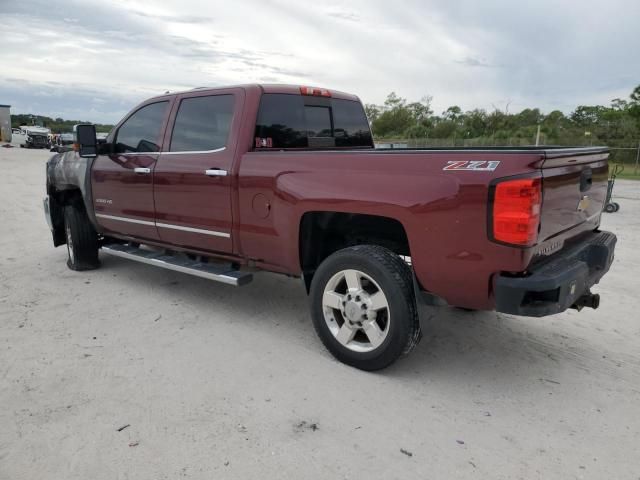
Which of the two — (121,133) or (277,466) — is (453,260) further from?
(121,133)

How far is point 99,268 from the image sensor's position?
6.23m

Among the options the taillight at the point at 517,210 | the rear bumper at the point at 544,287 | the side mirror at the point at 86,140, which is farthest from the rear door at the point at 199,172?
the rear bumper at the point at 544,287

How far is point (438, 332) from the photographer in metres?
4.27

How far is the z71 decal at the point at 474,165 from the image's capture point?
2.82m

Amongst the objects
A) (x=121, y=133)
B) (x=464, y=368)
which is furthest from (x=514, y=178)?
(x=121, y=133)

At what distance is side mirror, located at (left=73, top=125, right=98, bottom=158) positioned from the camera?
5258 millimetres

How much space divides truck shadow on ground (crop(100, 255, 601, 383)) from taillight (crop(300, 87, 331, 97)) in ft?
6.43

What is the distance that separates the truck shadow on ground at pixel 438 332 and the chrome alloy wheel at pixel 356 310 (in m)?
0.27

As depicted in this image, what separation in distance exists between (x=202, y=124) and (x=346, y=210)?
1803mm

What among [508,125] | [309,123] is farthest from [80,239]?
[508,125]

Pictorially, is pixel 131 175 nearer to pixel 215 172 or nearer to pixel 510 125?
pixel 215 172

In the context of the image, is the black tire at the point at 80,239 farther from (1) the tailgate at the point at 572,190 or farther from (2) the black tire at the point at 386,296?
(1) the tailgate at the point at 572,190

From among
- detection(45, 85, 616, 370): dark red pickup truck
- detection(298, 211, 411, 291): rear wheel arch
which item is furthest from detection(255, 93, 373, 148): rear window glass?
detection(298, 211, 411, 291): rear wheel arch

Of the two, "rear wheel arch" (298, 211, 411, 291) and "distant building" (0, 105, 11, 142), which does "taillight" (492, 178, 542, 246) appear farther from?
"distant building" (0, 105, 11, 142)
